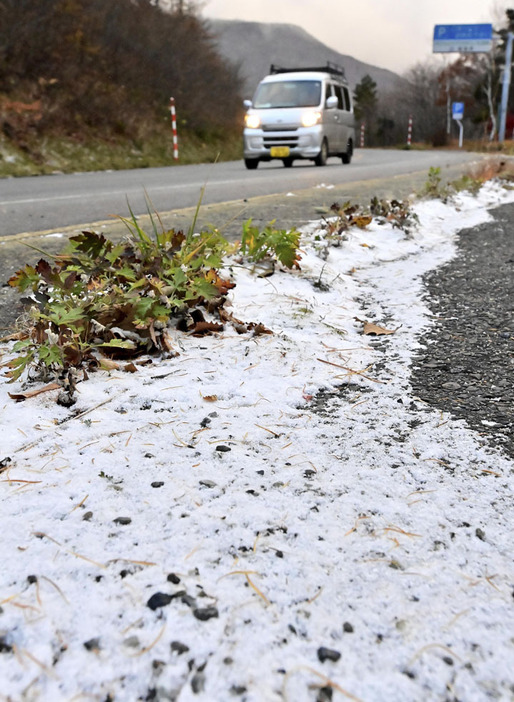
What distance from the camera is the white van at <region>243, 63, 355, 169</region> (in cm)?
1195

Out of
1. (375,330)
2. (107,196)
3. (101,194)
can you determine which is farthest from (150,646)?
(101,194)

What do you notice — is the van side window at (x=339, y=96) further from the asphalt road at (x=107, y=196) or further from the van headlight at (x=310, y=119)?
the asphalt road at (x=107, y=196)

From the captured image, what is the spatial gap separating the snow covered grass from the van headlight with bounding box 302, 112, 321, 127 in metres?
10.7

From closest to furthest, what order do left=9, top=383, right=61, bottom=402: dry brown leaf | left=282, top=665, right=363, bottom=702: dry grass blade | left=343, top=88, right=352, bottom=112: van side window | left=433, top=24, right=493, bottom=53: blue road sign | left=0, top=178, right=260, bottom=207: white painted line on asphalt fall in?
left=282, top=665, right=363, bottom=702: dry grass blade
left=9, top=383, right=61, bottom=402: dry brown leaf
left=0, top=178, right=260, bottom=207: white painted line on asphalt
left=343, top=88, right=352, bottom=112: van side window
left=433, top=24, right=493, bottom=53: blue road sign

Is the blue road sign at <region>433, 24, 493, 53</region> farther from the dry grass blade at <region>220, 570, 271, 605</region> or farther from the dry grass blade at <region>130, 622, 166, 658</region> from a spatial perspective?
the dry grass blade at <region>130, 622, 166, 658</region>

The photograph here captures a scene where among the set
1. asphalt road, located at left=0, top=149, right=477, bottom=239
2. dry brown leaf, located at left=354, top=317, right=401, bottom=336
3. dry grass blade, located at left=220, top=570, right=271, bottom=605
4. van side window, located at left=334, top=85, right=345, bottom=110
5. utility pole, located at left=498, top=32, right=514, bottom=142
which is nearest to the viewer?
Answer: dry grass blade, located at left=220, top=570, right=271, bottom=605

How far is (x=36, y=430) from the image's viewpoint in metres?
1.71

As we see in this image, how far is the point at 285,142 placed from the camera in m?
12.0

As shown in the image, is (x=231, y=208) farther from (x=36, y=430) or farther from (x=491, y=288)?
(x=36, y=430)

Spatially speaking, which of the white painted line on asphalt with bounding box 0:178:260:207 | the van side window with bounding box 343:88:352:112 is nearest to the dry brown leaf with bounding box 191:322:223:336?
the white painted line on asphalt with bounding box 0:178:260:207

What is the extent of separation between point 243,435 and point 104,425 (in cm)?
39

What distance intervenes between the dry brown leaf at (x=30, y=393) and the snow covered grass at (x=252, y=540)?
0.02 meters

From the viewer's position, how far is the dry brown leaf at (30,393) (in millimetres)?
1870

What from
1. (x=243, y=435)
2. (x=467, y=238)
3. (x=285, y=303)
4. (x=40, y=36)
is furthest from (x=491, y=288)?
(x=40, y=36)
